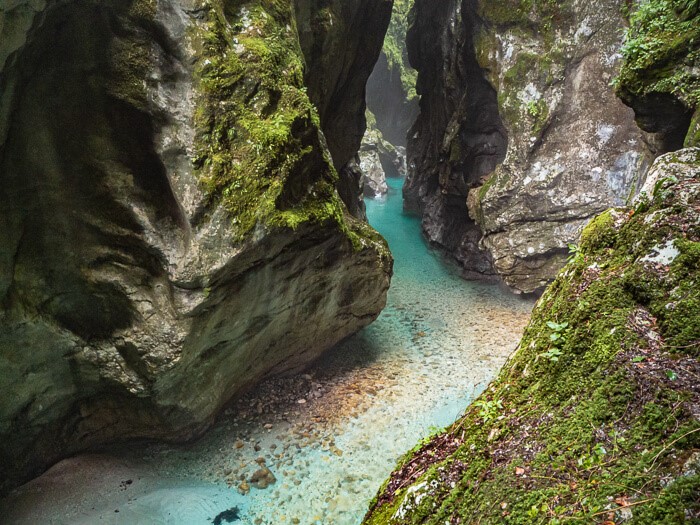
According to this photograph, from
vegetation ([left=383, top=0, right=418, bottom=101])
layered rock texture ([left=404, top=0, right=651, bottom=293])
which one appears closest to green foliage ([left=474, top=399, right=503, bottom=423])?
layered rock texture ([left=404, top=0, right=651, bottom=293])

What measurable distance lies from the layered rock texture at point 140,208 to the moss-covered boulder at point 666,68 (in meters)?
5.63

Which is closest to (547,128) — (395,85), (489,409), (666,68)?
(666,68)

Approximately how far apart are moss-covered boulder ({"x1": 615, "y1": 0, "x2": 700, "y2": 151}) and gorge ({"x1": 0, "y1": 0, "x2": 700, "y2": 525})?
4 cm

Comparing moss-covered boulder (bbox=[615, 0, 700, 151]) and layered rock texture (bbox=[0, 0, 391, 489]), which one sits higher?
moss-covered boulder (bbox=[615, 0, 700, 151])

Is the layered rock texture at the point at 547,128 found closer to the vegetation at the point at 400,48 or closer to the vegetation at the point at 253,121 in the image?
the vegetation at the point at 253,121

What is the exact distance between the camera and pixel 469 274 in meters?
16.9

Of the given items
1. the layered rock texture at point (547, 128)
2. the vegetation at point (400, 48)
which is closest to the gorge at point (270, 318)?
the layered rock texture at point (547, 128)

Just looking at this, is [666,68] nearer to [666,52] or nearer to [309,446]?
[666,52]

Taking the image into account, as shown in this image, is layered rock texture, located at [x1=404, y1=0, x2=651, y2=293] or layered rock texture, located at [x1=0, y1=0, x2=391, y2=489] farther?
layered rock texture, located at [x1=404, y1=0, x2=651, y2=293]

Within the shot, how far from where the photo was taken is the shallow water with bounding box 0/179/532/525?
6625mm

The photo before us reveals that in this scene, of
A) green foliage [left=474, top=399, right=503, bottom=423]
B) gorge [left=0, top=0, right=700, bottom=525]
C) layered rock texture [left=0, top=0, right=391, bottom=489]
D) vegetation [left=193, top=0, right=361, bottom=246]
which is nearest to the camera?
gorge [left=0, top=0, right=700, bottom=525]

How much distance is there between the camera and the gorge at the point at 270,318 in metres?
2.72

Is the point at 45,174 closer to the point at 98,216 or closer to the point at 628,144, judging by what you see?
the point at 98,216

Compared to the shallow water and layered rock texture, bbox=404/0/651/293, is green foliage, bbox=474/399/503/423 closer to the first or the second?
the shallow water
